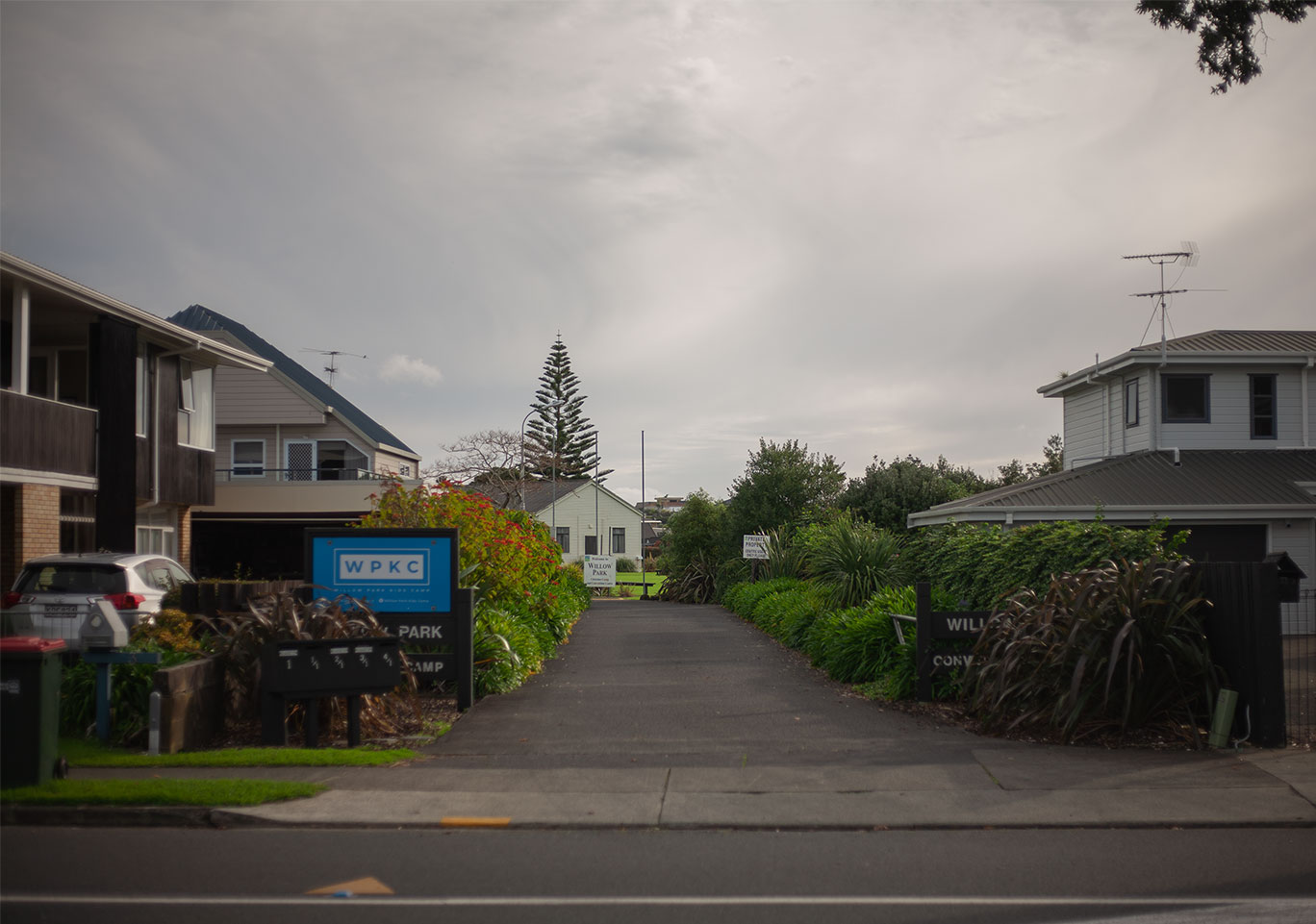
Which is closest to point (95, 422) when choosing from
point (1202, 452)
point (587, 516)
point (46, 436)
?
point (46, 436)

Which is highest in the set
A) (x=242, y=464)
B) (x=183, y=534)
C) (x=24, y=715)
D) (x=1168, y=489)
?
(x=242, y=464)

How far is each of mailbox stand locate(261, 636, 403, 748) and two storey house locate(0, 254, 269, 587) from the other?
10642 mm

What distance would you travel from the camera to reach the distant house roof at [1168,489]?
23.3 m

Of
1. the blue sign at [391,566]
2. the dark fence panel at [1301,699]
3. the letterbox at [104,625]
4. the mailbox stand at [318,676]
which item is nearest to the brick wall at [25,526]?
the letterbox at [104,625]

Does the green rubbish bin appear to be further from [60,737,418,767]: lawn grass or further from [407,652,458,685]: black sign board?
[407,652,458,685]: black sign board

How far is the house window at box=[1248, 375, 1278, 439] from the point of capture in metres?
26.6

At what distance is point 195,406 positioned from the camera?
25453 mm

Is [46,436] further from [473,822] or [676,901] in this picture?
[676,901]

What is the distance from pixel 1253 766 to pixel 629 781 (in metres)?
5.38

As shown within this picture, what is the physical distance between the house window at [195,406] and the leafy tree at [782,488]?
15.1 meters

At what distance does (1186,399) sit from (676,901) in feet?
81.1

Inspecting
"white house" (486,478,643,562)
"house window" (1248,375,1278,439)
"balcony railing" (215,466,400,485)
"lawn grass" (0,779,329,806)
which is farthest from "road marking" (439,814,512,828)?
"white house" (486,478,643,562)

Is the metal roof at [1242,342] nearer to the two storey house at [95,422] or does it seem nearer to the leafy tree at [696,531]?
the leafy tree at [696,531]

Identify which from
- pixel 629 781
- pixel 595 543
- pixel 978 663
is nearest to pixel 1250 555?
pixel 978 663
